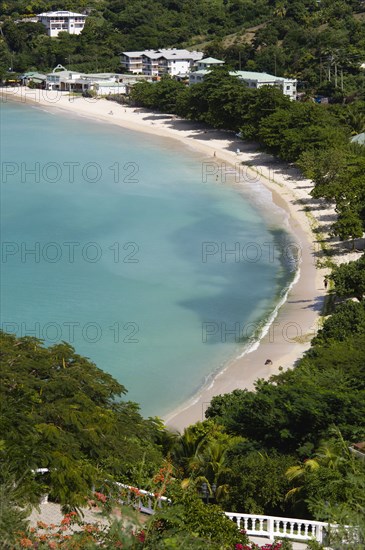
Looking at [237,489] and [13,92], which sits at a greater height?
[13,92]

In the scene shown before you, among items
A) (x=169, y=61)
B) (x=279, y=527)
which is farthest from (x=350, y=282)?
(x=169, y=61)

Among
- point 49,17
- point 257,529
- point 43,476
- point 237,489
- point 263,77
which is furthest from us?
point 49,17

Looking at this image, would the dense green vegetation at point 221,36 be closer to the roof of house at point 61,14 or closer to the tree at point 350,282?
the roof of house at point 61,14

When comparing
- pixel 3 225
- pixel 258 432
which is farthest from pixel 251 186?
pixel 258 432

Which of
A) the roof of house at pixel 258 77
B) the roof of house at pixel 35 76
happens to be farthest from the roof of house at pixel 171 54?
the roof of house at pixel 258 77

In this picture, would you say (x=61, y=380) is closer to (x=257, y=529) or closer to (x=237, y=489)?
(x=237, y=489)

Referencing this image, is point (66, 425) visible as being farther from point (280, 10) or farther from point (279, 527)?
point (280, 10)
